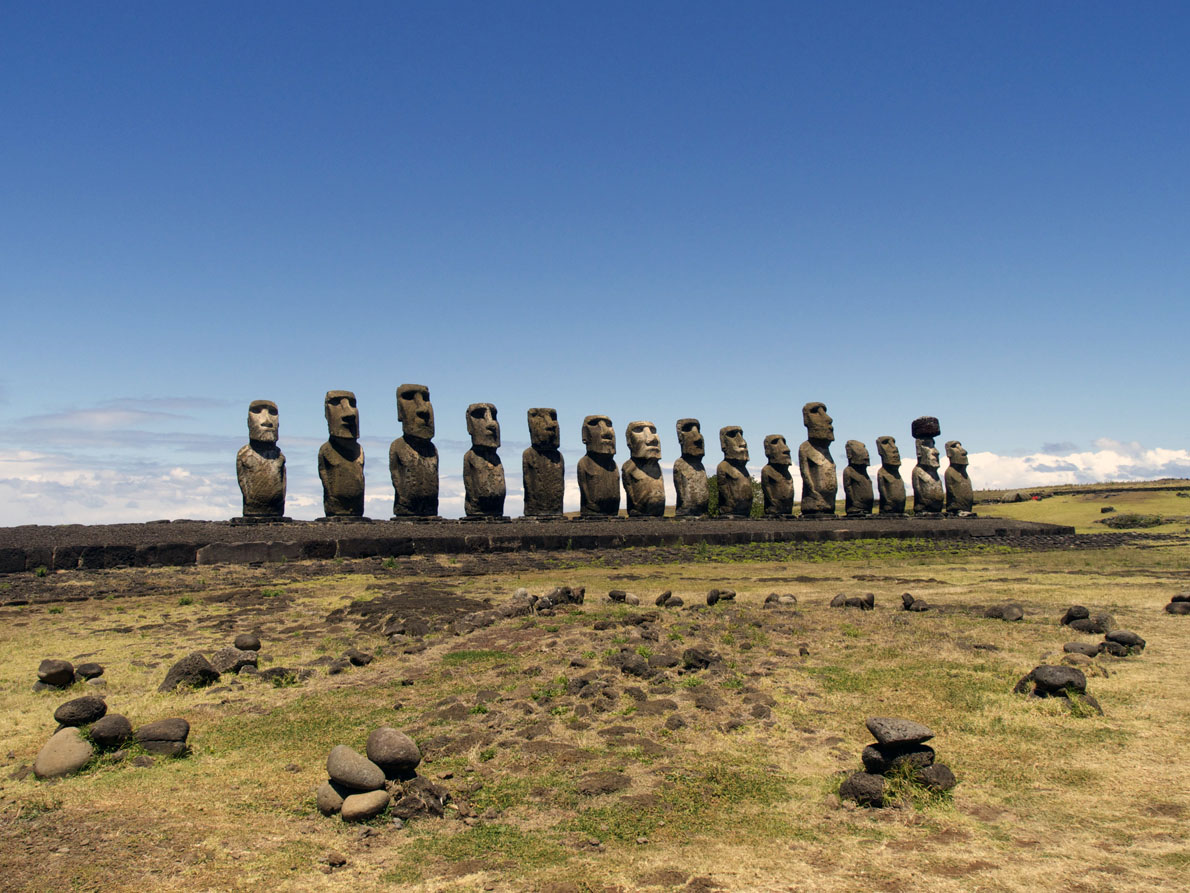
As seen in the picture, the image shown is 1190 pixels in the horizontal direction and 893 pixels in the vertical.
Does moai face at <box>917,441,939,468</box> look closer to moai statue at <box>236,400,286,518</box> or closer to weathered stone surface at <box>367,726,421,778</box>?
moai statue at <box>236,400,286,518</box>

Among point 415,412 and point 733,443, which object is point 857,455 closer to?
point 733,443

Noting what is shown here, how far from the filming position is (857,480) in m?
29.3

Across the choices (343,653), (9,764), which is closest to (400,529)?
(343,653)

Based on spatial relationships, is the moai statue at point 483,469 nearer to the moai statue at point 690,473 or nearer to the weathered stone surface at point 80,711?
the moai statue at point 690,473

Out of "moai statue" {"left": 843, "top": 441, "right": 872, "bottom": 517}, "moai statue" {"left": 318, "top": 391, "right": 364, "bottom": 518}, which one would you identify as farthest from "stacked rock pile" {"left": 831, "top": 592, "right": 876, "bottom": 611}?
"moai statue" {"left": 843, "top": 441, "right": 872, "bottom": 517}

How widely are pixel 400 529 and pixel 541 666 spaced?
38.7 ft

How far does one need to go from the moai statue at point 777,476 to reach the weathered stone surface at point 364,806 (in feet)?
76.8

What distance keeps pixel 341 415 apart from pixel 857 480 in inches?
696

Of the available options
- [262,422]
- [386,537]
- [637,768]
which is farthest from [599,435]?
[637,768]

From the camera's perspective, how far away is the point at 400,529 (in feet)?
62.5

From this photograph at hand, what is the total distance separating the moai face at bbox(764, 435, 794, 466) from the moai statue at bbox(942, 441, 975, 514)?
8.10 m

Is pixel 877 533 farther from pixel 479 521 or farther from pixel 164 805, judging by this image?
pixel 164 805

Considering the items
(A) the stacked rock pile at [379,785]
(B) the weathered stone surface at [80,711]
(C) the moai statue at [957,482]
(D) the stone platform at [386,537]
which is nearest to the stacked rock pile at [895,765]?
(A) the stacked rock pile at [379,785]

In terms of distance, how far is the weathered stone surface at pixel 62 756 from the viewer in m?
5.66
